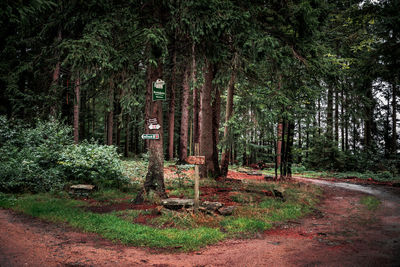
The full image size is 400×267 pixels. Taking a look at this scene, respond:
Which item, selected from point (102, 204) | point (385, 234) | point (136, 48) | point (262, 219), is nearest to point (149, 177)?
point (102, 204)

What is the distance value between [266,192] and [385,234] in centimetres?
445

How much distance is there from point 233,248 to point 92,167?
777 centimetres

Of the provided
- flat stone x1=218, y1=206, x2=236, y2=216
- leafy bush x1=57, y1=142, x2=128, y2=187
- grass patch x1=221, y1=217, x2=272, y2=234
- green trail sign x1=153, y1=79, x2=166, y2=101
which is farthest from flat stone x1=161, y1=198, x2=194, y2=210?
leafy bush x1=57, y1=142, x2=128, y2=187

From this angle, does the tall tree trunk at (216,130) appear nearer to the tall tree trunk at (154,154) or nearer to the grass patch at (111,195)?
the grass patch at (111,195)

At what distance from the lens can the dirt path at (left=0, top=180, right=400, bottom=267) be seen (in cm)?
434

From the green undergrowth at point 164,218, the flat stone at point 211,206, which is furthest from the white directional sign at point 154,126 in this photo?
the flat stone at point 211,206

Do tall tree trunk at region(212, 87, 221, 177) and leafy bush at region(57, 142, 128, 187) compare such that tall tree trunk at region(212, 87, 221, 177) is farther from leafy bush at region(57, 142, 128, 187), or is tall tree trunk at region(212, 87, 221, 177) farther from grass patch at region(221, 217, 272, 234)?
grass patch at region(221, 217, 272, 234)

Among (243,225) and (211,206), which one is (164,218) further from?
(243,225)

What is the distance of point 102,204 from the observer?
26.8 feet

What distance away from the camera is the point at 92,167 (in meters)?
10.6

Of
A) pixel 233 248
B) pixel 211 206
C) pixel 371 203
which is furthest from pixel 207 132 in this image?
pixel 233 248

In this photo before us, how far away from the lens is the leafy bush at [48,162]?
9.36 meters

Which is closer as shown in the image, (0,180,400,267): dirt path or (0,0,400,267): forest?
(0,180,400,267): dirt path

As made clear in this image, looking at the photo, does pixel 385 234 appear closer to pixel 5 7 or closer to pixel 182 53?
pixel 182 53
